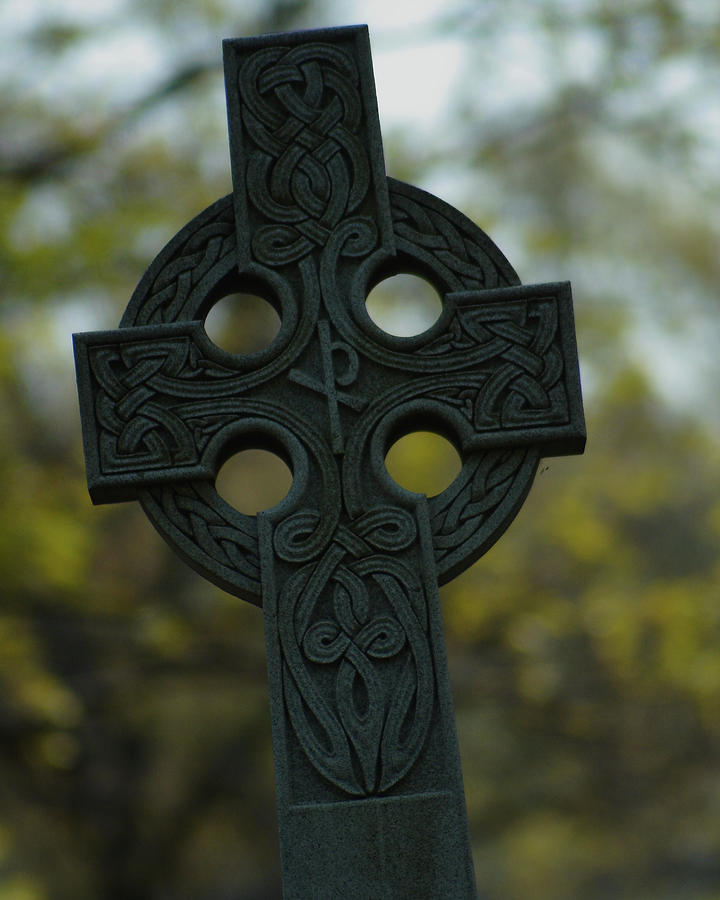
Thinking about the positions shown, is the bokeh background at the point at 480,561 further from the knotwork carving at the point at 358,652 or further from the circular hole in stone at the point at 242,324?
the knotwork carving at the point at 358,652

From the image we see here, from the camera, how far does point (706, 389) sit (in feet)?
38.4

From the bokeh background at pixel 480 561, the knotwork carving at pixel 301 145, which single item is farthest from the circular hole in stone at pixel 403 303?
the knotwork carving at pixel 301 145

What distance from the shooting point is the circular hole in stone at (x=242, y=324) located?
10164mm

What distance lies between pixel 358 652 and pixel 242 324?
8015 mm

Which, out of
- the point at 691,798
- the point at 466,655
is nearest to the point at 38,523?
the point at 466,655

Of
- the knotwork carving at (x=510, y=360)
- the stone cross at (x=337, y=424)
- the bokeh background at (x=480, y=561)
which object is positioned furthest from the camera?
the bokeh background at (x=480, y=561)

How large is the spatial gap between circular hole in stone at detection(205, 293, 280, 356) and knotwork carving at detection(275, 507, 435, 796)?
766 cm

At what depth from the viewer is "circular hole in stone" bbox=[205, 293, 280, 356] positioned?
10164 mm

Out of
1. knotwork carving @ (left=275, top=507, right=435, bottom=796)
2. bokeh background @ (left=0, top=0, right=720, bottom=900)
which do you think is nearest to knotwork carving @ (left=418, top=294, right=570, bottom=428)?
knotwork carving @ (left=275, top=507, right=435, bottom=796)

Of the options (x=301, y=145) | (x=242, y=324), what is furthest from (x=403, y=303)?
(x=301, y=145)

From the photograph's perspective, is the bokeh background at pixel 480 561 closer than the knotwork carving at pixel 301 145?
No

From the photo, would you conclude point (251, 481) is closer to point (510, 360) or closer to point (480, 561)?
point (480, 561)

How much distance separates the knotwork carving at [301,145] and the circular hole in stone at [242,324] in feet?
23.9

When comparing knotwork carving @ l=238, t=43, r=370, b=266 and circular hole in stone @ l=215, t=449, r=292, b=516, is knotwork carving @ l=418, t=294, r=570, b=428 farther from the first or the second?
circular hole in stone @ l=215, t=449, r=292, b=516
